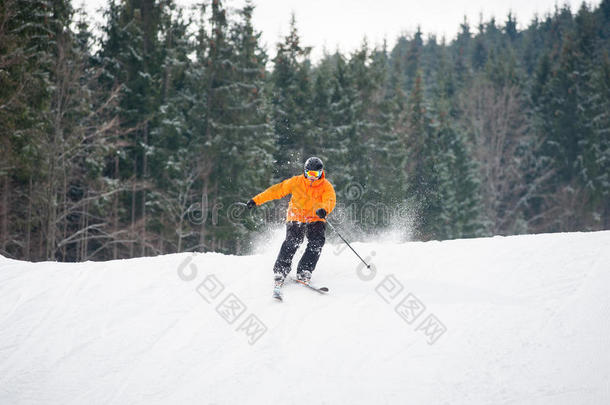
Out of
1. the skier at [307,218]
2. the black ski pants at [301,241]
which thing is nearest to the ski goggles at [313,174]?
the skier at [307,218]

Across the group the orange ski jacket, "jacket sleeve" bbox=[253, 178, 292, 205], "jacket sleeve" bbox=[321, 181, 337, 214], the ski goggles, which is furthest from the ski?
the ski goggles

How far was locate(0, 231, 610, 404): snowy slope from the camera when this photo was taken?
12.2ft

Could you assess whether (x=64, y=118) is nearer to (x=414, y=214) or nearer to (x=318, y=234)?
(x=318, y=234)

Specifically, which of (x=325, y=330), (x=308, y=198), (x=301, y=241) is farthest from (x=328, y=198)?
(x=325, y=330)

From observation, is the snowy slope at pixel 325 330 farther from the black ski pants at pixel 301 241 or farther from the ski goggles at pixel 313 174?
the ski goggles at pixel 313 174

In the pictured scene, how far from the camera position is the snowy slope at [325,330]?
371 centimetres

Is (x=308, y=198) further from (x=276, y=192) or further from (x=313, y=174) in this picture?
(x=276, y=192)

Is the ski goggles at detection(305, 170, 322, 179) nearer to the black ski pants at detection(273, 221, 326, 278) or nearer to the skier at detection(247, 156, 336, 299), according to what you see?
the skier at detection(247, 156, 336, 299)

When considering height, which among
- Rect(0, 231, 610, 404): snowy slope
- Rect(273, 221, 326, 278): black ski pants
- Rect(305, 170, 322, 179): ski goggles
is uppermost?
Rect(305, 170, 322, 179): ski goggles

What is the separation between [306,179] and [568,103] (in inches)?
1330

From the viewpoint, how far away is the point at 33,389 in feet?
12.7

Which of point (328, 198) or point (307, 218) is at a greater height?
point (328, 198)

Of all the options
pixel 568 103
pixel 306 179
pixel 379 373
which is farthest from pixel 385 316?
pixel 568 103

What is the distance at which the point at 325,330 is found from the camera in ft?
14.9
